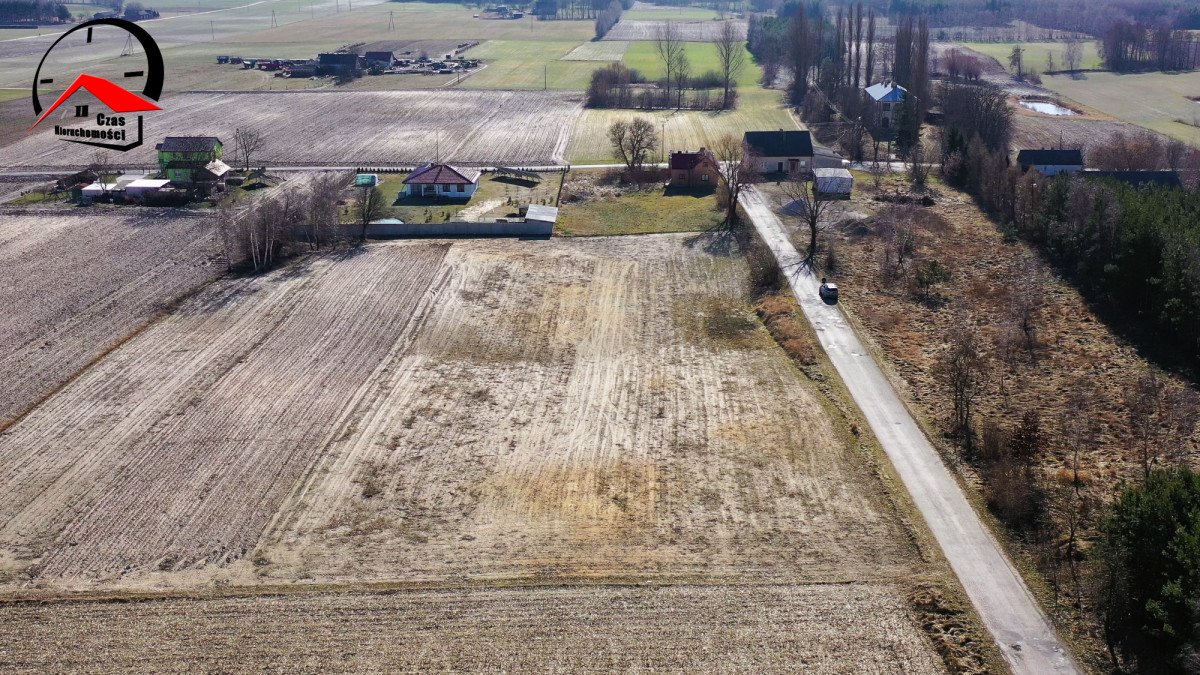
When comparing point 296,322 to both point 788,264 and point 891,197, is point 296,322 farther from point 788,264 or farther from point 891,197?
point 891,197

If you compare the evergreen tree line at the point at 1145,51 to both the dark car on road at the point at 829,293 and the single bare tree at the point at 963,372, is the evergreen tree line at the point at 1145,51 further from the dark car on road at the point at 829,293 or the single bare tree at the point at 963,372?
the single bare tree at the point at 963,372

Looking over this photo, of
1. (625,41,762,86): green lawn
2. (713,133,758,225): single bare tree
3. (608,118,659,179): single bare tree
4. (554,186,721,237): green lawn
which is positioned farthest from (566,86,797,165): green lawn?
(625,41,762,86): green lawn

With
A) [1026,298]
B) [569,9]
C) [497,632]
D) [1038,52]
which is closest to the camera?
[497,632]

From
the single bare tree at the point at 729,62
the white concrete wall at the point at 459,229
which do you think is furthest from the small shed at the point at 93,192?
the single bare tree at the point at 729,62

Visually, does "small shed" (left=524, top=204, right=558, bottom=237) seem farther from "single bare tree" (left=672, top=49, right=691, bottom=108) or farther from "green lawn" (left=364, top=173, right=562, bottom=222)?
"single bare tree" (left=672, top=49, right=691, bottom=108)

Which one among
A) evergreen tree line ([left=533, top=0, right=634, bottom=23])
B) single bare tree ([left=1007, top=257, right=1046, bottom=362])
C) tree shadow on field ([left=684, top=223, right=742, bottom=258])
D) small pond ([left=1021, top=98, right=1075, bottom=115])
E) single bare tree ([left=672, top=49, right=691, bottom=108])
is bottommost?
single bare tree ([left=1007, top=257, right=1046, bottom=362])

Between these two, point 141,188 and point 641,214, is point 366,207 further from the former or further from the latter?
point 141,188

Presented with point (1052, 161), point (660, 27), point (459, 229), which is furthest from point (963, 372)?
point (660, 27)
